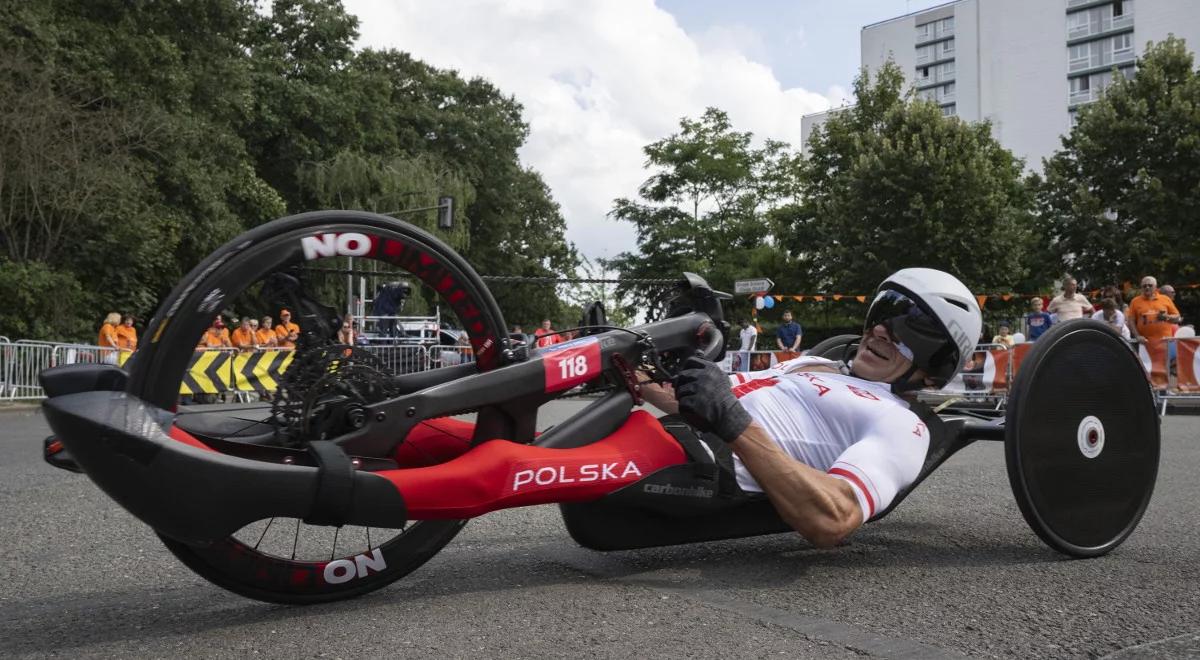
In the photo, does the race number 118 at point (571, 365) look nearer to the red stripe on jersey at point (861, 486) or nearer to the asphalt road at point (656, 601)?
the asphalt road at point (656, 601)

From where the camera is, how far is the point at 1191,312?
27.5 meters

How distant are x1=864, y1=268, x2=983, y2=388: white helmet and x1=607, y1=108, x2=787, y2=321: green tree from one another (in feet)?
128

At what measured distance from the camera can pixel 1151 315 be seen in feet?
44.7

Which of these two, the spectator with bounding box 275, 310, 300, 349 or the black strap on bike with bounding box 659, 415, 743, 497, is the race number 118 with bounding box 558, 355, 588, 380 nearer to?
the black strap on bike with bounding box 659, 415, 743, 497

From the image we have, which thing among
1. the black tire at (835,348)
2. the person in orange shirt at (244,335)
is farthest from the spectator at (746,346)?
the black tire at (835,348)

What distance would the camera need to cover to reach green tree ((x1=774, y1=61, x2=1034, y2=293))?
2950 cm

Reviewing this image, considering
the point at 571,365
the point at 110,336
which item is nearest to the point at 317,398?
the point at 571,365

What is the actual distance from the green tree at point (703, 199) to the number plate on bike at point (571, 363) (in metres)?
39.6

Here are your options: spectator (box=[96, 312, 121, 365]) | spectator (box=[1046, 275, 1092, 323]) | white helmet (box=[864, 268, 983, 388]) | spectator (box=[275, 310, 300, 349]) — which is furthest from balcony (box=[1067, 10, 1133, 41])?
spectator (box=[275, 310, 300, 349])

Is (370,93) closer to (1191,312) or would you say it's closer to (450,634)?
(1191,312)

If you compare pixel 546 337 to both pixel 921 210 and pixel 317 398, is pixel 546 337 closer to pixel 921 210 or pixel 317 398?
pixel 317 398

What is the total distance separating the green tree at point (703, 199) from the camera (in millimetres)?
43656

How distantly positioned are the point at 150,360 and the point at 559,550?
1.86 metres

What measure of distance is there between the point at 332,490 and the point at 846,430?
182cm
